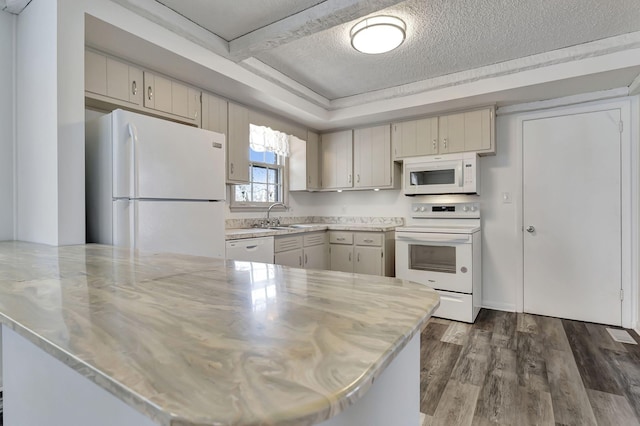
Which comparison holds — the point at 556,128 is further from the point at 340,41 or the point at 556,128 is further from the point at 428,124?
the point at 340,41

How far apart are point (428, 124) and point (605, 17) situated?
5.40 feet

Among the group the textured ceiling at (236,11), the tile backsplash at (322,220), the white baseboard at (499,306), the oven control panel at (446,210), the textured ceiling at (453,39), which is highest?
the textured ceiling at (453,39)

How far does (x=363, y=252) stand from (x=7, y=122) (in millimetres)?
3225

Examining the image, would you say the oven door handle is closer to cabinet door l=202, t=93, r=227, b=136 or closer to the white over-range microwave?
the white over-range microwave

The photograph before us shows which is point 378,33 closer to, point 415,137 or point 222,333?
point 415,137

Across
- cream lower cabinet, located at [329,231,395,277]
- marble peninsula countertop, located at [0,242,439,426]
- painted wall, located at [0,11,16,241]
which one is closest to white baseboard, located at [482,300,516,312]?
cream lower cabinet, located at [329,231,395,277]

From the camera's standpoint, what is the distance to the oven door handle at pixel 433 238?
3162 mm

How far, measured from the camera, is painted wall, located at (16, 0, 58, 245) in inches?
70.4

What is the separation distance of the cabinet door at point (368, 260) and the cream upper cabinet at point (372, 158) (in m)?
0.81

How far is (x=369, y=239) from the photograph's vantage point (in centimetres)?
379

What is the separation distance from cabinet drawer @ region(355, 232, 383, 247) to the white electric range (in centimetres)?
26

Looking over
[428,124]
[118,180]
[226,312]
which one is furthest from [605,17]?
[118,180]

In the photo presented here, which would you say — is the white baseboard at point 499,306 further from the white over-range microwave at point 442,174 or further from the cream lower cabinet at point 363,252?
the white over-range microwave at point 442,174

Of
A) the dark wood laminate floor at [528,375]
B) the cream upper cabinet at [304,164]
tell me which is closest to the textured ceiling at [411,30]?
the cream upper cabinet at [304,164]
